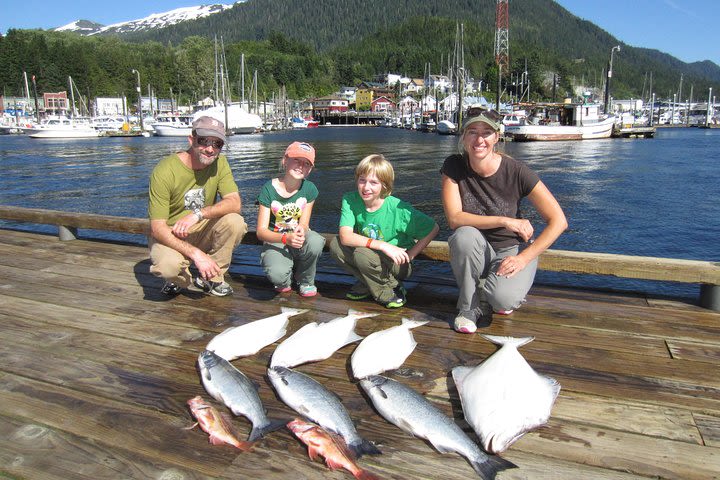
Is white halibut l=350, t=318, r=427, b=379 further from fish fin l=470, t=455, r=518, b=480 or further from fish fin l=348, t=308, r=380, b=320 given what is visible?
fish fin l=470, t=455, r=518, b=480

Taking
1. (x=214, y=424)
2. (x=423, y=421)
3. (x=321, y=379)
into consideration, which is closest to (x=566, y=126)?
(x=321, y=379)

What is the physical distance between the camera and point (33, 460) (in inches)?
77.0

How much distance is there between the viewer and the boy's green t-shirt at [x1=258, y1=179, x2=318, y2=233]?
3.82 meters

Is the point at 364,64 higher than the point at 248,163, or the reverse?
the point at 364,64

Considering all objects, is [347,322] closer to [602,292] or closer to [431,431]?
[431,431]

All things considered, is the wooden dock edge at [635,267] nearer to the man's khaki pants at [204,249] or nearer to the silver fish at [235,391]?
the man's khaki pants at [204,249]

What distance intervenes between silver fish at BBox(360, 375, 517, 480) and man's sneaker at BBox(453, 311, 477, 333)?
89cm

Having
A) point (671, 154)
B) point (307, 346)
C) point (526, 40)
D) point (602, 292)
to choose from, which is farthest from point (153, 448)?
point (526, 40)

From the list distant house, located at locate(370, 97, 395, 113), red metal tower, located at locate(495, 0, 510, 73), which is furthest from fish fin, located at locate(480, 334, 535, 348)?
distant house, located at locate(370, 97, 395, 113)

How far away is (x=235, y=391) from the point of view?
94.1 inches

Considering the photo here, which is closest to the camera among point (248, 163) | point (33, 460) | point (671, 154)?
point (33, 460)

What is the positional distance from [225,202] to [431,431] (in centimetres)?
246

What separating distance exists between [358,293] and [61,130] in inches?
2246

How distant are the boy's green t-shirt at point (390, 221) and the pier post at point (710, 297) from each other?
206cm
